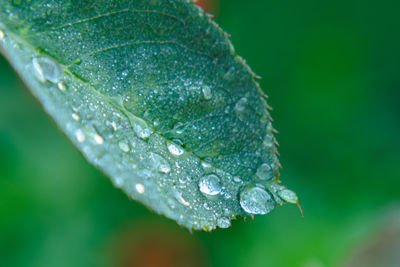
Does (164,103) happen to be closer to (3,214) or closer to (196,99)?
(196,99)

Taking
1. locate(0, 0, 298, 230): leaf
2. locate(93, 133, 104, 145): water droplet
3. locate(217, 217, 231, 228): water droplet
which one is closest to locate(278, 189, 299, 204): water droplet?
locate(0, 0, 298, 230): leaf

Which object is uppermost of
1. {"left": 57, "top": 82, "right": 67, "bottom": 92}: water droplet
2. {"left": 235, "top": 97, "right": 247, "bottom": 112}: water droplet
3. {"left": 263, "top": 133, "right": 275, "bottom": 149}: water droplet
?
{"left": 235, "top": 97, "right": 247, "bottom": 112}: water droplet

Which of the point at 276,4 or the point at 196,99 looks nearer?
the point at 196,99

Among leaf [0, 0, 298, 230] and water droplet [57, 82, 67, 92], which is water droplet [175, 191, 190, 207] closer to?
leaf [0, 0, 298, 230]

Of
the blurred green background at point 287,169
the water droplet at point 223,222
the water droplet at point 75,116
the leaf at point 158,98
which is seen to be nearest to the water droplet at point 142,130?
the leaf at point 158,98

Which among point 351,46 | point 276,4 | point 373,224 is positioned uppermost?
point 276,4

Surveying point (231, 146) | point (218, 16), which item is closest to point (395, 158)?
point (218, 16)

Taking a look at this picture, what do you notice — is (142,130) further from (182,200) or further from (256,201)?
(256,201)
